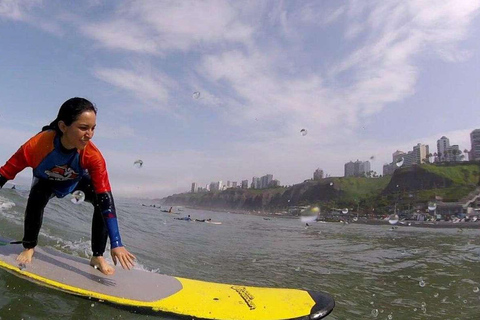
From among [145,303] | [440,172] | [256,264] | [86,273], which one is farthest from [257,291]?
[440,172]

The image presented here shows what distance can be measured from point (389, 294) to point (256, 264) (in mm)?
3212

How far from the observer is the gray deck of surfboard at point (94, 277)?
10.2 ft

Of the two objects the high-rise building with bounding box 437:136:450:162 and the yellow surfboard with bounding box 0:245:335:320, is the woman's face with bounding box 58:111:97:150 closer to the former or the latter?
the yellow surfboard with bounding box 0:245:335:320

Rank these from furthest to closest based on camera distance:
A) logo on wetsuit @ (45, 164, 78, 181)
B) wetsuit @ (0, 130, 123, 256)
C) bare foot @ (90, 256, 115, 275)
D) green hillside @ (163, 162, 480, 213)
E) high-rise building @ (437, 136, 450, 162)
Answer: high-rise building @ (437, 136, 450, 162) → green hillside @ (163, 162, 480, 213) → bare foot @ (90, 256, 115, 275) → logo on wetsuit @ (45, 164, 78, 181) → wetsuit @ (0, 130, 123, 256)

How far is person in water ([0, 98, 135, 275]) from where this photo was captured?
Result: 3.00 m

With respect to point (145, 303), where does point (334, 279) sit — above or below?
below

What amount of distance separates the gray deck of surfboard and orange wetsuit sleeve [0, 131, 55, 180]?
1.06 meters

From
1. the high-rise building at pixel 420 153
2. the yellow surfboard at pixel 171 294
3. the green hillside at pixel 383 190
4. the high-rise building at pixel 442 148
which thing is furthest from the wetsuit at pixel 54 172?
the high-rise building at pixel 442 148

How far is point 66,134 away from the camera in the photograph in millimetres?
3061

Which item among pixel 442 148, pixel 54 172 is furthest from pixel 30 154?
pixel 442 148

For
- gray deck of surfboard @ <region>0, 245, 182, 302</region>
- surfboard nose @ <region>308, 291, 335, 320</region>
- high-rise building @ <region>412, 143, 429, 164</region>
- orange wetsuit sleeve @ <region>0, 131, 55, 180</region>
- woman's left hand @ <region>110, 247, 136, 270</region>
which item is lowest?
surfboard nose @ <region>308, 291, 335, 320</region>

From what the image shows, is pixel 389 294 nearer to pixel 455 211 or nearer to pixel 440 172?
pixel 455 211

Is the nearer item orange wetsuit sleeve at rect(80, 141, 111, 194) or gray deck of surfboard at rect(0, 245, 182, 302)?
gray deck of surfboard at rect(0, 245, 182, 302)

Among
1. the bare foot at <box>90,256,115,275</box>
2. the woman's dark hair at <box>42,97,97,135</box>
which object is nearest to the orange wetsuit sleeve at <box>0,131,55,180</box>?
the woman's dark hair at <box>42,97,97,135</box>
